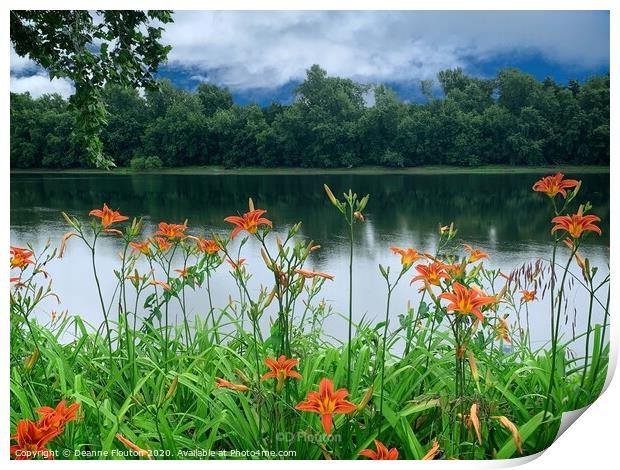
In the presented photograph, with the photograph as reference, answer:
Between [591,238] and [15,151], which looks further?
[15,151]

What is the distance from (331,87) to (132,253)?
1.05m

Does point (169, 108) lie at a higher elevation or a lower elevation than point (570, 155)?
higher

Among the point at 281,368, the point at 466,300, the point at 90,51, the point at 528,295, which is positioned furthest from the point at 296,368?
the point at 90,51

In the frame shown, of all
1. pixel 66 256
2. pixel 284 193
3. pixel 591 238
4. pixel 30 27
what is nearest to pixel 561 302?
pixel 591 238

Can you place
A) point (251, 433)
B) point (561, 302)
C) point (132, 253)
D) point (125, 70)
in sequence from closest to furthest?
point (251, 433)
point (561, 302)
point (132, 253)
point (125, 70)

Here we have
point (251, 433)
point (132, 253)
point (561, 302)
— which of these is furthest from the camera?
point (132, 253)

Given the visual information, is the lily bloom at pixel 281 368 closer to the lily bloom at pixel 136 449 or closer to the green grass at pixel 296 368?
the green grass at pixel 296 368

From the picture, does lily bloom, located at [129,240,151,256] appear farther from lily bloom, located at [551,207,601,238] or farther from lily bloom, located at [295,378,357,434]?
lily bloom, located at [551,207,601,238]

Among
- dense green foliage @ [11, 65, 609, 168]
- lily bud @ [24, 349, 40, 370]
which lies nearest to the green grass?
lily bud @ [24, 349, 40, 370]

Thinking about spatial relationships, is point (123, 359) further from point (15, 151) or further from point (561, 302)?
point (561, 302)

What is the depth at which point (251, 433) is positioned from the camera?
1972 millimetres

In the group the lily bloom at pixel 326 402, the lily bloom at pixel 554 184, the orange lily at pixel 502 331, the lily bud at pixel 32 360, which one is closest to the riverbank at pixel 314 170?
the lily bloom at pixel 554 184

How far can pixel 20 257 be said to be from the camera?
2.28 meters

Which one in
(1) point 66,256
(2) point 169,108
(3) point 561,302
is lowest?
(3) point 561,302
